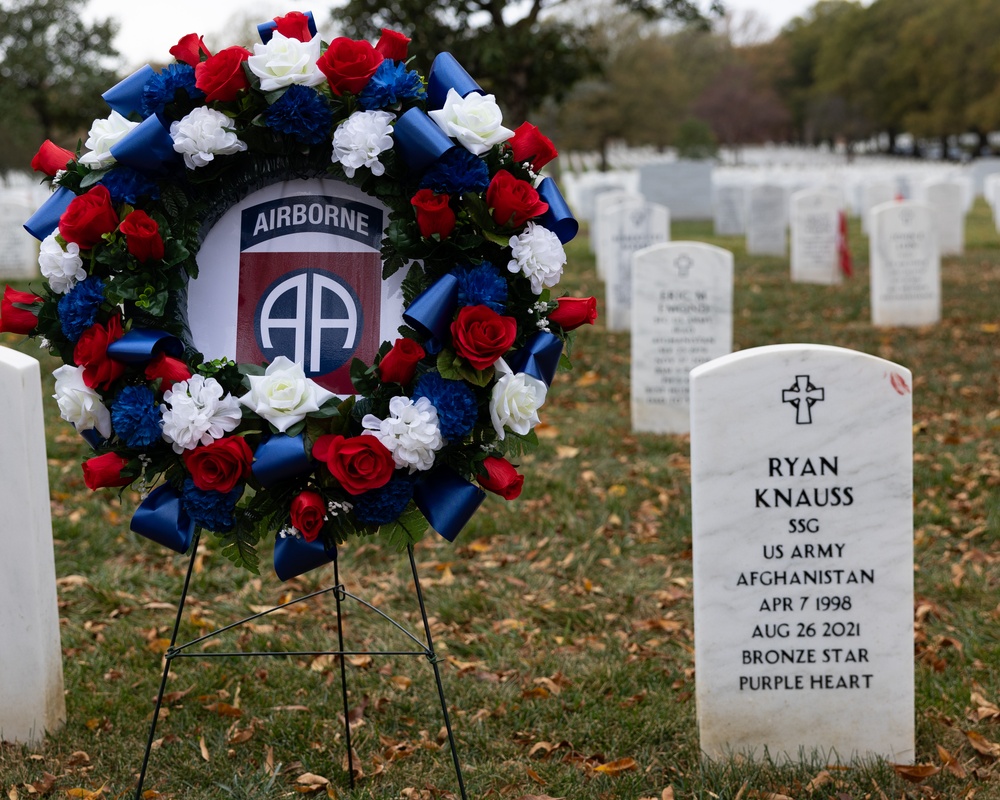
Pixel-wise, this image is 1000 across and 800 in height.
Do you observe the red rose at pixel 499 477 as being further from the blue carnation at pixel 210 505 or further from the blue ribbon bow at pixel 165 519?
the blue ribbon bow at pixel 165 519

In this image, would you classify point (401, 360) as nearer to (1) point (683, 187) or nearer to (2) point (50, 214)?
(2) point (50, 214)

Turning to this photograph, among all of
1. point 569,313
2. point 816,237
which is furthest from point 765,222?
point 569,313

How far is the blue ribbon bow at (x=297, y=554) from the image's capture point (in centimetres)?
283

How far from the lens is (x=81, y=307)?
9.29 ft

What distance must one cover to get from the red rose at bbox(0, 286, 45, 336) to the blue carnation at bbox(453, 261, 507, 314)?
1.15m

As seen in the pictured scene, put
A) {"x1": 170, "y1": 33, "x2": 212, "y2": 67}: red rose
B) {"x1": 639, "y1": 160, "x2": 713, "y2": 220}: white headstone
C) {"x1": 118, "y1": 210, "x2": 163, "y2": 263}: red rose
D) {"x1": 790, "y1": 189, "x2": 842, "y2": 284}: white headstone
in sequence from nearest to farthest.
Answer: {"x1": 118, "y1": 210, "x2": 163, "y2": 263}: red rose → {"x1": 170, "y1": 33, "x2": 212, "y2": 67}: red rose → {"x1": 790, "y1": 189, "x2": 842, "y2": 284}: white headstone → {"x1": 639, "y1": 160, "x2": 713, "y2": 220}: white headstone

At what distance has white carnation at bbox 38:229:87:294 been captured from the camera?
2.85 meters

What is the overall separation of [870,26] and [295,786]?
6674 centimetres

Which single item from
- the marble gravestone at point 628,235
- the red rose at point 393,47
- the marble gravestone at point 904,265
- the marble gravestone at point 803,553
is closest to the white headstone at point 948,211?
the marble gravestone at point 904,265

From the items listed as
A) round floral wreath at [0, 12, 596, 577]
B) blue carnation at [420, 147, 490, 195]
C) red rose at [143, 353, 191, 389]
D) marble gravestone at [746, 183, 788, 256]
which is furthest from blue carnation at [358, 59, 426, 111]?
marble gravestone at [746, 183, 788, 256]

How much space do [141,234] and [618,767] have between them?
212cm

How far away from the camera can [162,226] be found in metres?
2.87

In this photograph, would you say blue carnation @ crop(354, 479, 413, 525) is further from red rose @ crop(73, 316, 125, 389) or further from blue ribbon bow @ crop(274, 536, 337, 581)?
red rose @ crop(73, 316, 125, 389)

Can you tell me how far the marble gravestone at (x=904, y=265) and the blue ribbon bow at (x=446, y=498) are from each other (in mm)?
8979
